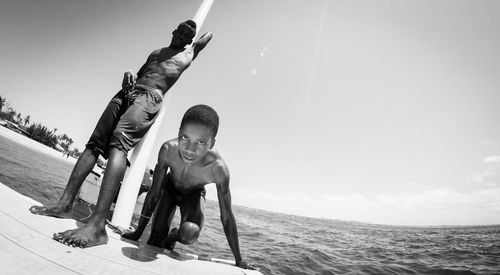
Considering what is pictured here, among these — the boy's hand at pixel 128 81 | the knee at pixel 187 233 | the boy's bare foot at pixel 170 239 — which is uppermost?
the boy's hand at pixel 128 81

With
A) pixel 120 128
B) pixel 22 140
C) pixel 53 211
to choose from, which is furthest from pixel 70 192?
pixel 22 140

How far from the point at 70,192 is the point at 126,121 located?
0.81m

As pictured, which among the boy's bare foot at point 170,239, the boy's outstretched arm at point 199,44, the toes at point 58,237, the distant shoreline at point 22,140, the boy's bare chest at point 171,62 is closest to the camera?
the toes at point 58,237

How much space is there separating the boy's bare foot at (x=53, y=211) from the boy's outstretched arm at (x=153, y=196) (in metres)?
0.53

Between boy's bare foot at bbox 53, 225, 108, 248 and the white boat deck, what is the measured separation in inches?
1.6

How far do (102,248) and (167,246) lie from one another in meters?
1.16

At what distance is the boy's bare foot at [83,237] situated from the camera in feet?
4.51

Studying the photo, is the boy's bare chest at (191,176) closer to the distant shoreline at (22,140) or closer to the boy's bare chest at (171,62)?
the boy's bare chest at (171,62)

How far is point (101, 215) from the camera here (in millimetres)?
1636

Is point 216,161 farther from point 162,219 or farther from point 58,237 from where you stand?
point 58,237

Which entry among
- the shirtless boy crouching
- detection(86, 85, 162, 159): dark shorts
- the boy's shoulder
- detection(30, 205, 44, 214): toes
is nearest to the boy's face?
the shirtless boy crouching

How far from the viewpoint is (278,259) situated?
19.9 feet

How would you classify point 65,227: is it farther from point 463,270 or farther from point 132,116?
point 463,270

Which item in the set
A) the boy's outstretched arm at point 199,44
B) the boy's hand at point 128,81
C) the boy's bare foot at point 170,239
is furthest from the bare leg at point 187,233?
the boy's outstretched arm at point 199,44
